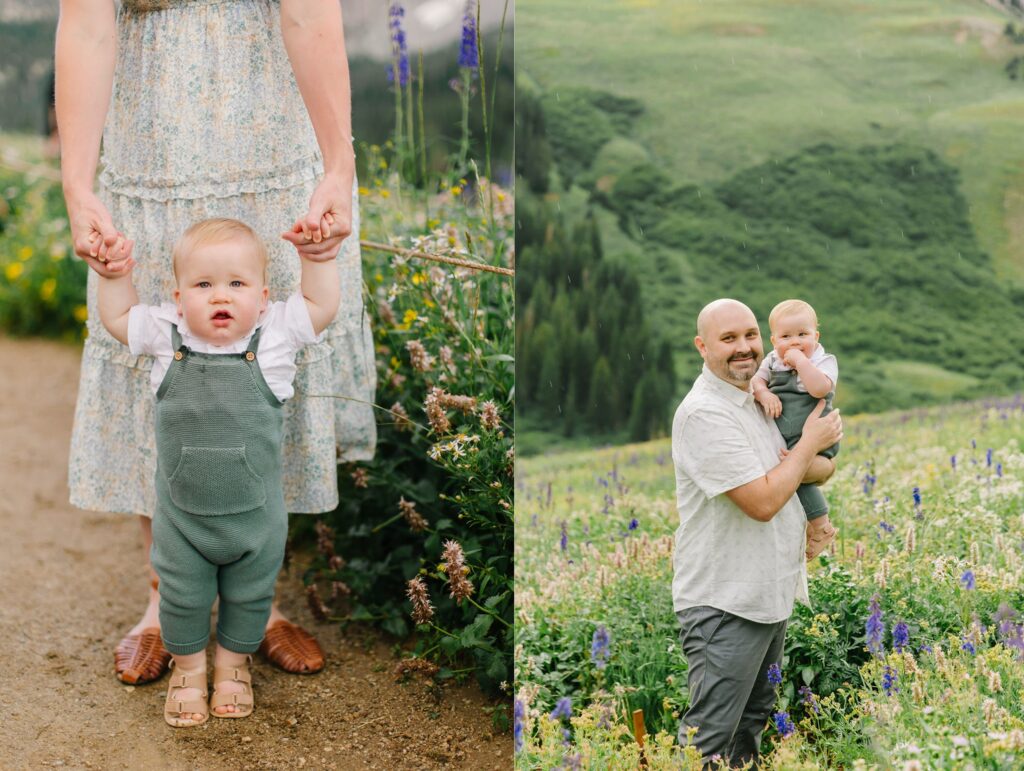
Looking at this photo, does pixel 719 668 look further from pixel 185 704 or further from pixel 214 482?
pixel 185 704

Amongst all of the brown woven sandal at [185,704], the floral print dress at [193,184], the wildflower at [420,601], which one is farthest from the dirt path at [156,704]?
the floral print dress at [193,184]

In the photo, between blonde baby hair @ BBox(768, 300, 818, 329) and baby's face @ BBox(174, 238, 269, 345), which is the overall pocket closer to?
baby's face @ BBox(174, 238, 269, 345)

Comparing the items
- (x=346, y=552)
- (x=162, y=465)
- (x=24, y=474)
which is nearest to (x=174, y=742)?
(x=162, y=465)

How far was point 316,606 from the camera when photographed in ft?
9.89

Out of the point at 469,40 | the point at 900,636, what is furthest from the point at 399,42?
the point at 900,636

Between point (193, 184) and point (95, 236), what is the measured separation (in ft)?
0.91

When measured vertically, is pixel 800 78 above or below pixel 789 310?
above

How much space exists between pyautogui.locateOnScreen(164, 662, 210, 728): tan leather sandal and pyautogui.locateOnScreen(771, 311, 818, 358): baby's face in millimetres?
1524

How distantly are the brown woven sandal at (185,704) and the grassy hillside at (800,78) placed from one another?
3.47m

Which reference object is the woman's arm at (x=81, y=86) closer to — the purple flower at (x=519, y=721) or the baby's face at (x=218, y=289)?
the baby's face at (x=218, y=289)

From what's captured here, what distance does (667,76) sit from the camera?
6.00 metres

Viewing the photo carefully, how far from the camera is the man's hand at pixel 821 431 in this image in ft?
6.22

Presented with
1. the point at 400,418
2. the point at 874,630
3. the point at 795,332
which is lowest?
the point at 874,630

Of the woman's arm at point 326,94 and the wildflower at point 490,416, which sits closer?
the woman's arm at point 326,94
